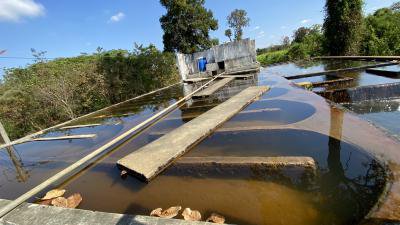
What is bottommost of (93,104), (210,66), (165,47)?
(93,104)

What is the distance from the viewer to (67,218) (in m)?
1.87

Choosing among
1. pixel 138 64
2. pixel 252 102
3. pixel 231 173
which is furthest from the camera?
pixel 138 64

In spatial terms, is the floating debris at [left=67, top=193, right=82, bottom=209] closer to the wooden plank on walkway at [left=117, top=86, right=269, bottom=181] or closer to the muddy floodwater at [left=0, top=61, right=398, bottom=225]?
the muddy floodwater at [left=0, top=61, right=398, bottom=225]

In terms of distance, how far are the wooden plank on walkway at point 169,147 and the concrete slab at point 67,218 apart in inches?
25.3

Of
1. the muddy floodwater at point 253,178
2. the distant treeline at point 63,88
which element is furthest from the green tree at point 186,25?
the muddy floodwater at point 253,178

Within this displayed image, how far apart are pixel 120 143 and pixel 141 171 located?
5.02 ft

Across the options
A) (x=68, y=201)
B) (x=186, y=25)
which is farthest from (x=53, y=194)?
(x=186, y=25)

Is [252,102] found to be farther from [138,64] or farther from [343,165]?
[138,64]

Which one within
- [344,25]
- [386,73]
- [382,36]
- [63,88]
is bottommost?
[386,73]

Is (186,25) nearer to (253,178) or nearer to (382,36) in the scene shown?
(382,36)

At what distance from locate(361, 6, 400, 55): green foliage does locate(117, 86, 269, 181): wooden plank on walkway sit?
1388 cm

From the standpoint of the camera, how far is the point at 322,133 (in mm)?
2902

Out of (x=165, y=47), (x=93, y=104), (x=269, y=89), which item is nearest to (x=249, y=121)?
(x=269, y=89)

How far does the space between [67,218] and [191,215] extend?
95cm
